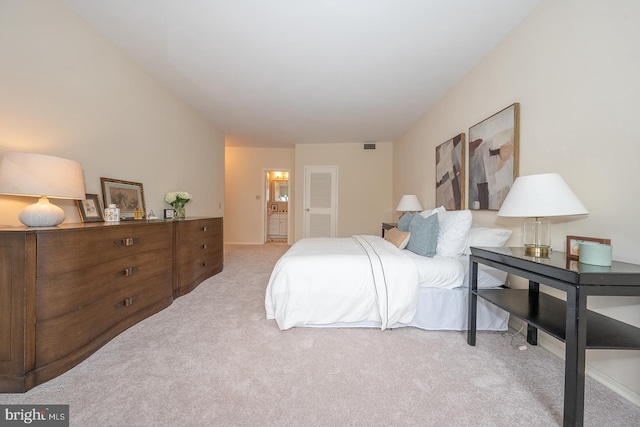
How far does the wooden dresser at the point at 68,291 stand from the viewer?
1.28 m

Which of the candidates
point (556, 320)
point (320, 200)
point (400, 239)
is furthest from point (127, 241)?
point (320, 200)

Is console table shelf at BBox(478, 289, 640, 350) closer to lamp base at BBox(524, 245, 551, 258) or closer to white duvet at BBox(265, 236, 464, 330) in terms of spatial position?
lamp base at BBox(524, 245, 551, 258)

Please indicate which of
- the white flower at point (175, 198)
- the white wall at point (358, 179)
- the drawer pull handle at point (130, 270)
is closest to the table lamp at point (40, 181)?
the drawer pull handle at point (130, 270)

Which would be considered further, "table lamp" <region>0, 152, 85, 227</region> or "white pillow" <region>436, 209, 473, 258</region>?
"white pillow" <region>436, 209, 473, 258</region>

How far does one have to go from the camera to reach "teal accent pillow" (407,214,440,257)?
2.29 metres

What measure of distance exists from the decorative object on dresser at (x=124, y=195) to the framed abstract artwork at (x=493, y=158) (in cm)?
370

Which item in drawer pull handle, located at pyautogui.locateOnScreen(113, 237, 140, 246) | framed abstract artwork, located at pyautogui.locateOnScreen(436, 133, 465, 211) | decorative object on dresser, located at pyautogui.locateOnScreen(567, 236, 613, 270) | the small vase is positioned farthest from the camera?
the small vase

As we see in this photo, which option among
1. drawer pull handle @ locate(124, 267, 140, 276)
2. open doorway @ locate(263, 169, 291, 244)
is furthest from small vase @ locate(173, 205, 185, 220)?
open doorway @ locate(263, 169, 291, 244)

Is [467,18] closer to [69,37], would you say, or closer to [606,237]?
[606,237]

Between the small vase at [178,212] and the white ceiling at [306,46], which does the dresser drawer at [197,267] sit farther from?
the white ceiling at [306,46]

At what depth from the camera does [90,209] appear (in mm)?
2152

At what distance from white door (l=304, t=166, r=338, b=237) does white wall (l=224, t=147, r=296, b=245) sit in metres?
0.90

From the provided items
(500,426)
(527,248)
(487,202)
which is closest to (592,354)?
(527,248)

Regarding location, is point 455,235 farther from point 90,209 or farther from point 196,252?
point 90,209
